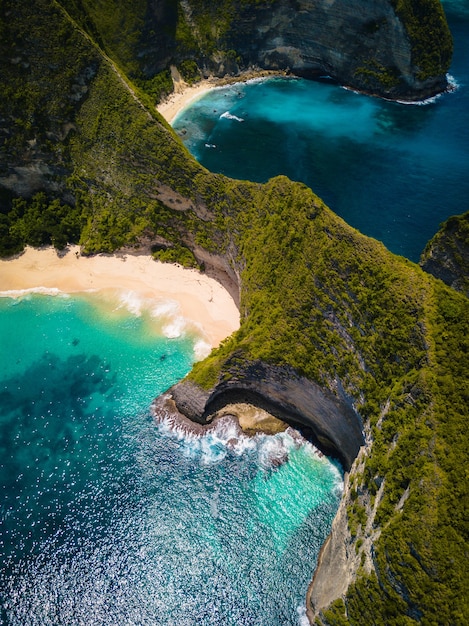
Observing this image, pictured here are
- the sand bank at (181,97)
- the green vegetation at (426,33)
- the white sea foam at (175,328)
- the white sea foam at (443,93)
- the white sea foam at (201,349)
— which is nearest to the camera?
the white sea foam at (201,349)

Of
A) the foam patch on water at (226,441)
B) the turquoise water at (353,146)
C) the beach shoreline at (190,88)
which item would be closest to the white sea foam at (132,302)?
the foam patch on water at (226,441)

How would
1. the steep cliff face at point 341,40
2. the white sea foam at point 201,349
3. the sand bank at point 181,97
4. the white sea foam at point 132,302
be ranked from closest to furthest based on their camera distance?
the white sea foam at point 201,349 < the white sea foam at point 132,302 < the steep cliff face at point 341,40 < the sand bank at point 181,97

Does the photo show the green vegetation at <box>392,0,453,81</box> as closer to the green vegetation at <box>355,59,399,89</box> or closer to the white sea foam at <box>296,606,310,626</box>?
the green vegetation at <box>355,59,399,89</box>

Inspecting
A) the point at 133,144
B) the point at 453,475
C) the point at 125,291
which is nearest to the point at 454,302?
the point at 453,475

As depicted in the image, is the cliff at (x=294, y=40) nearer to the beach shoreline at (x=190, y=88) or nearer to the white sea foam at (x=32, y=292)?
the beach shoreline at (x=190, y=88)

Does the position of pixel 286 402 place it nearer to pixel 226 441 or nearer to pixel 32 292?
pixel 226 441

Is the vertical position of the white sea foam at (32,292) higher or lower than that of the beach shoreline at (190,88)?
lower
